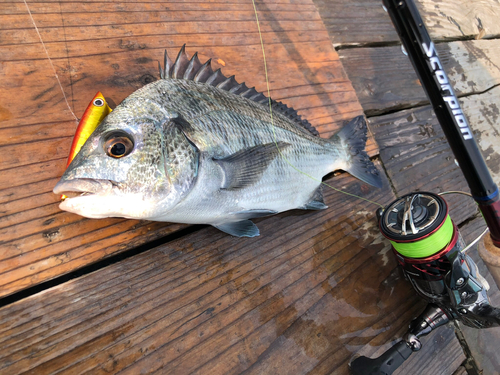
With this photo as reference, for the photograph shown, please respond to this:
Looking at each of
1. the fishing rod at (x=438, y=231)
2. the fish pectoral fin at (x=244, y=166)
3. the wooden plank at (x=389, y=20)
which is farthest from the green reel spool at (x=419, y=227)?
the wooden plank at (x=389, y=20)

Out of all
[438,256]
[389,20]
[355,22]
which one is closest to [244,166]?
[438,256]

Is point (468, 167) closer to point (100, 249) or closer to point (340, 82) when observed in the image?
point (340, 82)

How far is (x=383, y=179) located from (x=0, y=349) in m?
2.02

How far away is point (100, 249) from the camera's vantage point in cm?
127

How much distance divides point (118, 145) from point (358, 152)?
1307 mm

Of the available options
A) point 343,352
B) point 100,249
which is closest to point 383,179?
point 343,352

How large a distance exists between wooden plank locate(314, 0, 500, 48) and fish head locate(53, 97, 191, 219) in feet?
5.44

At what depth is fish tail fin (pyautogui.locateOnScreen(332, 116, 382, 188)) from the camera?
1808 millimetres

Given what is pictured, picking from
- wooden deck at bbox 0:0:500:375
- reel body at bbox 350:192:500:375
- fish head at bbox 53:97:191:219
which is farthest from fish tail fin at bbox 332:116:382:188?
fish head at bbox 53:97:191:219

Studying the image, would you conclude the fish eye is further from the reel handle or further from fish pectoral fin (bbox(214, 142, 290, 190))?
the reel handle

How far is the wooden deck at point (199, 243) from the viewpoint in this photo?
1190 millimetres

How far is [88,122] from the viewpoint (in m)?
1.27

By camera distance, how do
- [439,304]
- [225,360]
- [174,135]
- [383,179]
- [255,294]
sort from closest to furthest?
1. [174,135]
2. [225,360]
3. [255,294]
4. [439,304]
5. [383,179]

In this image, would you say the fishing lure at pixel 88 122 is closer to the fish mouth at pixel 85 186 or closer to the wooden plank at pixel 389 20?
the fish mouth at pixel 85 186
